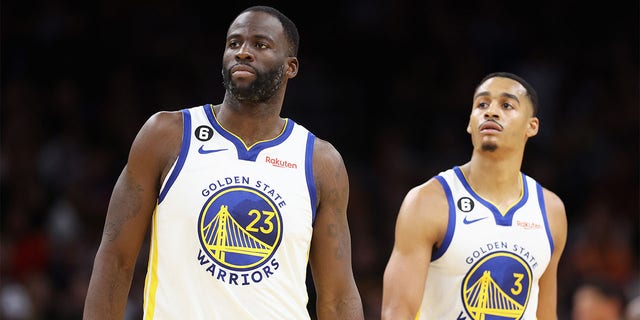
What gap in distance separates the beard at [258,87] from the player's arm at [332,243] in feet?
1.16

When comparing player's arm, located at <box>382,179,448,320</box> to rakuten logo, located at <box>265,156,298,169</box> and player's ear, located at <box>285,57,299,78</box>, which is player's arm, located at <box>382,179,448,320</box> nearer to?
rakuten logo, located at <box>265,156,298,169</box>

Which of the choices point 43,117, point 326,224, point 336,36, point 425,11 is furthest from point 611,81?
point 326,224

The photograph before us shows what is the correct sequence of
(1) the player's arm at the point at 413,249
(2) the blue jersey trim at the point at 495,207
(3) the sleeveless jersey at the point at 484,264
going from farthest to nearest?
(2) the blue jersey trim at the point at 495,207
(3) the sleeveless jersey at the point at 484,264
(1) the player's arm at the point at 413,249

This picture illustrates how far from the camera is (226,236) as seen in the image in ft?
15.6

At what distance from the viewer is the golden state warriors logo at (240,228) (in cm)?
473

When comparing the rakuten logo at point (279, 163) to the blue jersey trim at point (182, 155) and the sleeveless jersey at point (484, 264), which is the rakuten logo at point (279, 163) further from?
the sleeveless jersey at point (484, 264)

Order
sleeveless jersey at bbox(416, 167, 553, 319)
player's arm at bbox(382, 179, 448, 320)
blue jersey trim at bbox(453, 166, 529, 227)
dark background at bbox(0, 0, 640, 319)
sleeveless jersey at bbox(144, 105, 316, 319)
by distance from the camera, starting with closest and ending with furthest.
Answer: sleeveless jersey at bbox(144, 105, 316, 319) → player's arm at bbox(382, 179, 448, 320) → sleeveless jersey at bbox(416, 167, 553, 319) → blue jersey trim at bbox(453, 166, 529, 227) → dark background at bbox(0, 0, 640, 319)

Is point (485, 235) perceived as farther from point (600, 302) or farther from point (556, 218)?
point (600, 302)

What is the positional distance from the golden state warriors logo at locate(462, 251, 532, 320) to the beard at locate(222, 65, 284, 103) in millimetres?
1514

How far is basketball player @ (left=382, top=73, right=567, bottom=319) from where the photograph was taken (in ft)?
18.3

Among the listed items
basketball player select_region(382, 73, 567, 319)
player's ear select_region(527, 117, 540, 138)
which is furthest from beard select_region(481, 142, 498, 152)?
player's ear select_region(527, 117, 540, 138)

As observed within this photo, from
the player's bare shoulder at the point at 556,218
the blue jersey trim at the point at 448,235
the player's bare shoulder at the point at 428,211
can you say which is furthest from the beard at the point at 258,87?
the player's bare shoulder at the point at 556,218

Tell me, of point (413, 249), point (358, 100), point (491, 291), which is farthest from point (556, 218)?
point (358, 100)

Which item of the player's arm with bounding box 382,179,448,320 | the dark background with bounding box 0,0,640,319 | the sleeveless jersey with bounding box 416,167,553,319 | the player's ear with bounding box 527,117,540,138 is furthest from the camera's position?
the dark background with bounding box 0,0,640,319
